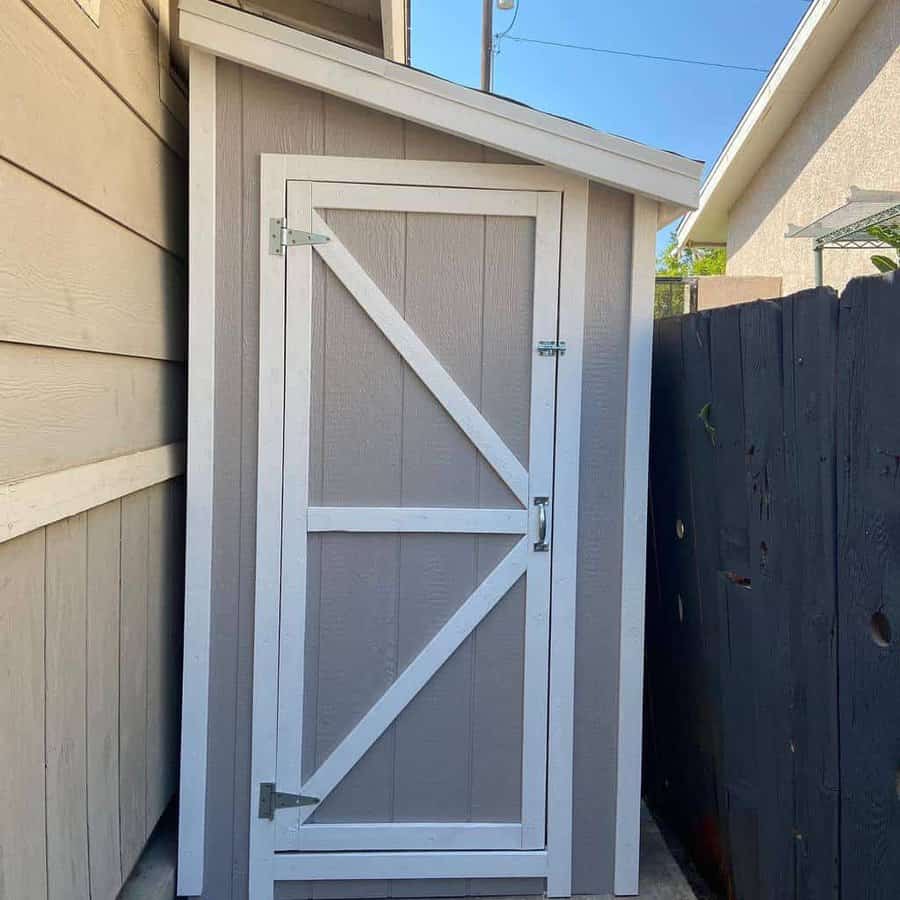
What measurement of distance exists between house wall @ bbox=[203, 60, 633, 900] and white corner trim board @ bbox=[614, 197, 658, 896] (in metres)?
0.03

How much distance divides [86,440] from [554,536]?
52.1 inches

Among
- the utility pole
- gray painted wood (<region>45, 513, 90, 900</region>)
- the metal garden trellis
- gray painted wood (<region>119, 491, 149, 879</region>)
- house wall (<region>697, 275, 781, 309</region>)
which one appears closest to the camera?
gray painted wood (<region>45, 513, 90, 900</region>)

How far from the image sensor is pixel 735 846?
2.47m

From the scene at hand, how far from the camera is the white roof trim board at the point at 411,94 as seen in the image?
97.4 inches

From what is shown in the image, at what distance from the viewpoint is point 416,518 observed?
A: 8.70ft

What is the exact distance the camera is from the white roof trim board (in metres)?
2.47

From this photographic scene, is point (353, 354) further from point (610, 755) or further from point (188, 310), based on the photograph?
point (610, 755)

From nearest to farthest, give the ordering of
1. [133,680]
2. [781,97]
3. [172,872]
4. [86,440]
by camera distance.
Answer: [86,440], [133,680], [172,872], [781,97]

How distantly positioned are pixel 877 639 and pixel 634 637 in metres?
1.09

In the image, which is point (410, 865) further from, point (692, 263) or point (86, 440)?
point (692, 263)

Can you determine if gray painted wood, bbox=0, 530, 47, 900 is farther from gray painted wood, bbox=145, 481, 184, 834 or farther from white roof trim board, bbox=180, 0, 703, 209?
white roof trim board, bbox=180, 0, 703, 209

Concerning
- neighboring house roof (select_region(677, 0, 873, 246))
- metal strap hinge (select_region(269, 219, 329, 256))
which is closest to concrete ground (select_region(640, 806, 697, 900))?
metal strap hinge (select_region(269, 219, 329, 256))

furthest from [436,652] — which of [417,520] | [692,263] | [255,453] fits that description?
[692,263]

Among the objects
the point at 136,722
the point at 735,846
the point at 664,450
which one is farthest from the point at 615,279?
the point at 136,722
